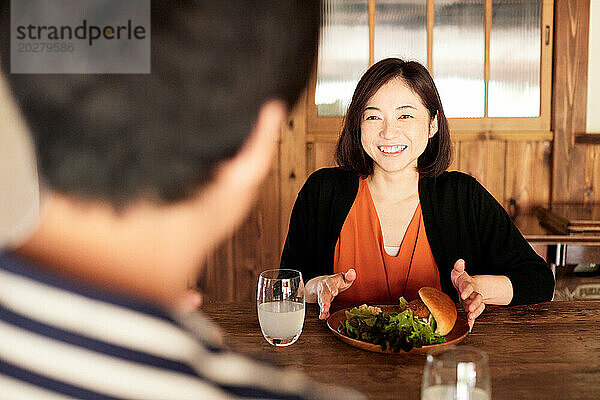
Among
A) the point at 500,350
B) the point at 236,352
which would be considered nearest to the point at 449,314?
the point at 500,350

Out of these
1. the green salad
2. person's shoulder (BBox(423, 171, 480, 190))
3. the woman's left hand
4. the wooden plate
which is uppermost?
person's shoulder (BBox(423, 171, 480, 190))

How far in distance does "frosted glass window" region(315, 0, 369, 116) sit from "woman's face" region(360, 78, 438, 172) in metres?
1.21

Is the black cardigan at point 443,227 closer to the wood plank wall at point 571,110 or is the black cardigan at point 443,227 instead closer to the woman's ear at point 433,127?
the woman's ear at point 433,127

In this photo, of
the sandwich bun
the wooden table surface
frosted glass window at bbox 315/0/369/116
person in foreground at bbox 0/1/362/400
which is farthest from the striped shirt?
frosted glass window at bbox 315/0/369/116

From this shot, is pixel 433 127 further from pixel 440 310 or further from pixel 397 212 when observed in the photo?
pixel 440 310

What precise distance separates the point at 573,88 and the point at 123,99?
1.78m

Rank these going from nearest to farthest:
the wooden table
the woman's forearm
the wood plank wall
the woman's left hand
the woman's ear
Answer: the woman's left hand, the woman's forearm, the woman's ear, the wooden table, the wood plank wall

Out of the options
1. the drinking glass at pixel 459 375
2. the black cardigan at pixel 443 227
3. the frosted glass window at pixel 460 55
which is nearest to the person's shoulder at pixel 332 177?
the black cardigan at pixel 443 227

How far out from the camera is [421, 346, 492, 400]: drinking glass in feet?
2.76

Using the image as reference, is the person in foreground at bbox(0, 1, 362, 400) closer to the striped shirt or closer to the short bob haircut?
the short bob haircut

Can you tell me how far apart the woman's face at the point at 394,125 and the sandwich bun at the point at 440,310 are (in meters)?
0.44

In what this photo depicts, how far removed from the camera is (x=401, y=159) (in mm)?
1681

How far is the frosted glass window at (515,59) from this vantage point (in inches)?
110

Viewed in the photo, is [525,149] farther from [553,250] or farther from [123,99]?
[123,99]
